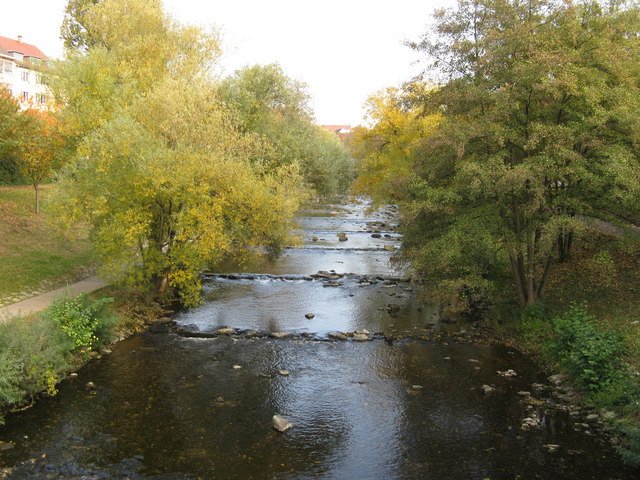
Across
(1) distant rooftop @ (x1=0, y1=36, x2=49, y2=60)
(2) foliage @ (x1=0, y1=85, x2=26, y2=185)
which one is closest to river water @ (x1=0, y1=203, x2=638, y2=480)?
(2) foliage @ (x1=0, y1=85, x2=26, y2=185)

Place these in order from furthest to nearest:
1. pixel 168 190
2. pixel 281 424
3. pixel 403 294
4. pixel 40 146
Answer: pixel 40 146 < pixel 403 294 < pixel 168 190 < pixel 281 424

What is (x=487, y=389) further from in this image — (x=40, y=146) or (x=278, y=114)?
(x=278, y=114)

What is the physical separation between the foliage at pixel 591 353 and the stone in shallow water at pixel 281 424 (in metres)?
7.35

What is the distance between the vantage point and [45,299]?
16953 millimetres

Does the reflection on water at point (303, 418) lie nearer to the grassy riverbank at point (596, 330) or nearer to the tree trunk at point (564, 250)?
the grassy riverbank at point (596, 330)

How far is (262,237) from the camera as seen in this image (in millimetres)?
19422

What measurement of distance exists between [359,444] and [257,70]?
98.1 ft

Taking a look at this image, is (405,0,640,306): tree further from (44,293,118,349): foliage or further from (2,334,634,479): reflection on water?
(44,293,118,349): foliage

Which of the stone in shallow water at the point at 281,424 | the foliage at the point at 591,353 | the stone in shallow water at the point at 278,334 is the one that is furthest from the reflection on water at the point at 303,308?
the stone in shallow water at the point at 281,424

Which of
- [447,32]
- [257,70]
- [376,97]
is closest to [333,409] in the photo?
[447,32]

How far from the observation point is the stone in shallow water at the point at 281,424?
34.9 feet

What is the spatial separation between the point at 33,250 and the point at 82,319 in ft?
32.4

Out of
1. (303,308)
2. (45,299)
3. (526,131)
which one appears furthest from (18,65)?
(526,131)

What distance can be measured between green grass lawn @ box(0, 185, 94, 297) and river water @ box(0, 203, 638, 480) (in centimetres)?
562
